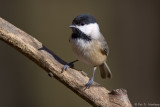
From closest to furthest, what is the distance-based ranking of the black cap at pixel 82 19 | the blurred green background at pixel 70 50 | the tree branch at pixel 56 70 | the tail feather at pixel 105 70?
the tree branch at pixel 56 70
the black cap at pixel 82 19
the tail feather at pixel 105 70
the blurred green background at pixel 70 50

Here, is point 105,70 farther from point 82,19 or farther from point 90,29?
point 82,19

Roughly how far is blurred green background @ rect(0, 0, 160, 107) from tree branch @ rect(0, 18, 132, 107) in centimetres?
134

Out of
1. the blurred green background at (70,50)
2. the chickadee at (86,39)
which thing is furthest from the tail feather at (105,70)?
the blurred green background at (70,50)

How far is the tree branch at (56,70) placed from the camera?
187 centimetres

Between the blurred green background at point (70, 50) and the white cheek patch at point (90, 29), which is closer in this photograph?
the white cheek patch at point (90, 29)

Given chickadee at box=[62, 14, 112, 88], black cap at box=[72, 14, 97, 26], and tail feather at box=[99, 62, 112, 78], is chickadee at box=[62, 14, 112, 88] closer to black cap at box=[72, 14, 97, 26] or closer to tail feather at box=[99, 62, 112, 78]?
black cap at box=[72, 14, 97, 26]

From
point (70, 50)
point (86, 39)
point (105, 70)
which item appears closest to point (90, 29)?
point (86, 39)

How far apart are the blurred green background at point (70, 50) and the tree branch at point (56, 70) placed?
1344 millimetres

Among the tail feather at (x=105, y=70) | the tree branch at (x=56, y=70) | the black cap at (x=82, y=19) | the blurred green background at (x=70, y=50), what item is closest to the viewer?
the tree branch at (x=56, y=70)

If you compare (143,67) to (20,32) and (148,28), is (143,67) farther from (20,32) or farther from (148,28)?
(20,32)

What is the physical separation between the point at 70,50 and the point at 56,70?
4.67 ft

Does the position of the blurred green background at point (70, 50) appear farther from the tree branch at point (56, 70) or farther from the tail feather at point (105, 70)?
the tree branch at point (56, 70)

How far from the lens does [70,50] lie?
335 cm

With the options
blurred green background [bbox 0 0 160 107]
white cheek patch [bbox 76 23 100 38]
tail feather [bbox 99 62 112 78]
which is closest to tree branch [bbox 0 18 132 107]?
white cheek patch [bbox 76 23 100 38]
